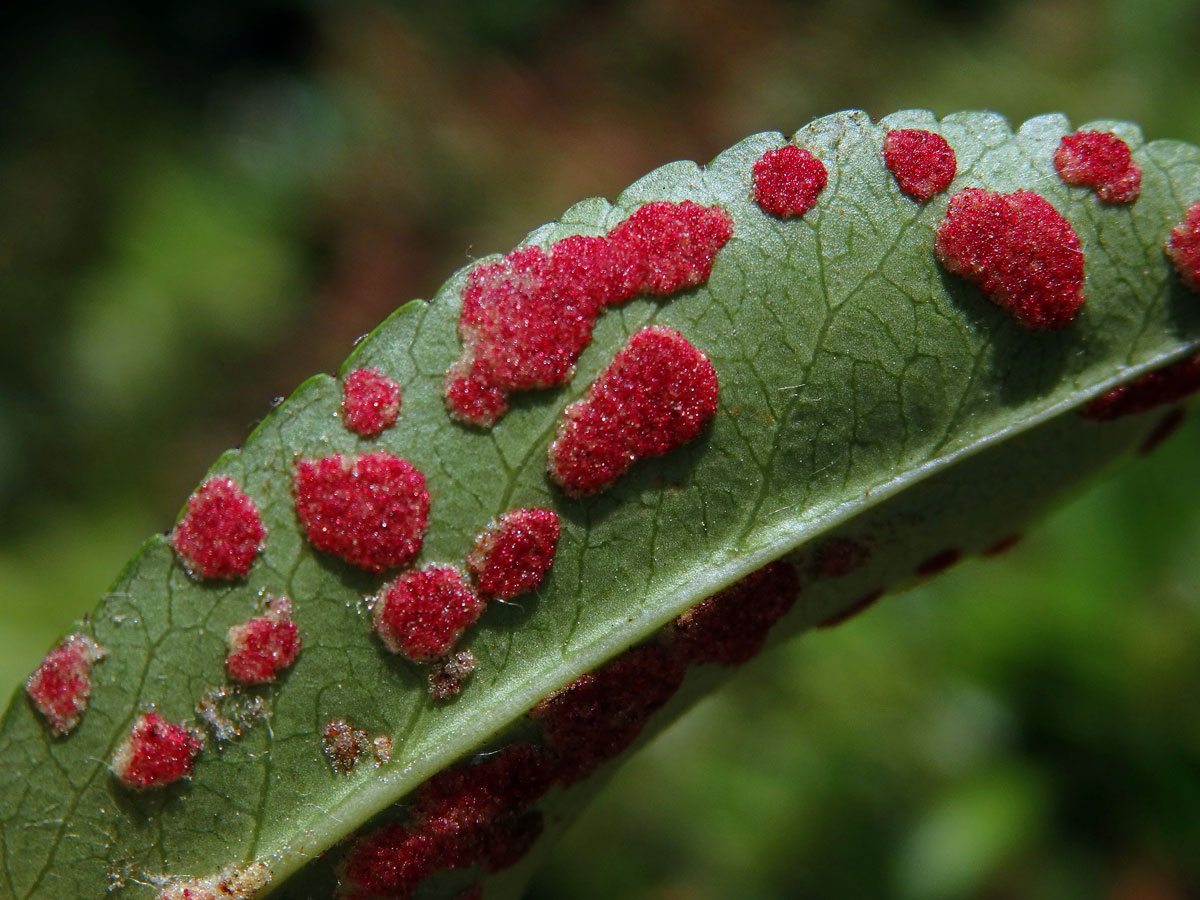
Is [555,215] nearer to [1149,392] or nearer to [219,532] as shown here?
[1149,392]

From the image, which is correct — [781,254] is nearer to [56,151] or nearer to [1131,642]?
[1131,642]

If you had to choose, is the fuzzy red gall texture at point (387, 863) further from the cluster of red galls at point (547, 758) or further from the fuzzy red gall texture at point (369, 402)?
the fuzzy red gall texture at point (369, 402)

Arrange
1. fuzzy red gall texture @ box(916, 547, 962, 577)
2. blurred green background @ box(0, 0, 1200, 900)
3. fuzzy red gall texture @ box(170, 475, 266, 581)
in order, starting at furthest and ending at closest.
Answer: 1. blurred green background @ box(0, 0, 1200, 900)
2. fuzzy red gall texture @ box(916, 547, 962, 577)
3. fuzzy red gall texture @ box(170, 475, 266, 581)

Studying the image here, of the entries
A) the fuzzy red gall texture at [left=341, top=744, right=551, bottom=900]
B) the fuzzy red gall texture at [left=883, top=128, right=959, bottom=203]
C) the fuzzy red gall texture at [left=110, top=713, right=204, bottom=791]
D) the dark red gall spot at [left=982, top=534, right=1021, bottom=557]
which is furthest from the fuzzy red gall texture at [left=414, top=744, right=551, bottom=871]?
the fuzzy red gall texture at [left=883, top=128, right=959, bottom=203]

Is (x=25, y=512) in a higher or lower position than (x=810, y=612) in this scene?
higher

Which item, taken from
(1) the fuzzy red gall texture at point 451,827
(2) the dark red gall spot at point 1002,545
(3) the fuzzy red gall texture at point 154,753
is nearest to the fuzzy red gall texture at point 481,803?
(1) the fuzzy red gall texture at point 451,827

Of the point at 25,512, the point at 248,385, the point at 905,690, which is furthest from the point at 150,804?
the point at 248,385

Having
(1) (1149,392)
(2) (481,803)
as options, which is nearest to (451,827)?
(2) (481,803)

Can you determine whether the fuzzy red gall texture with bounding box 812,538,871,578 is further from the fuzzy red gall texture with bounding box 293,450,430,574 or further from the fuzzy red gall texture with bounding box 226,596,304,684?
the fuzzy red gall texture with bounding box 226,596,304,684
